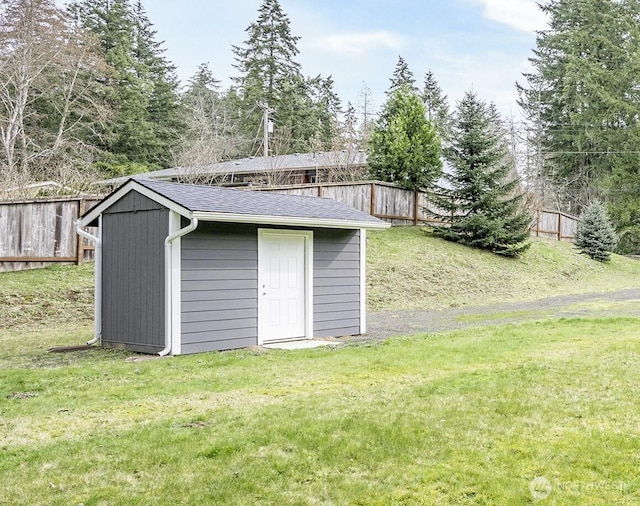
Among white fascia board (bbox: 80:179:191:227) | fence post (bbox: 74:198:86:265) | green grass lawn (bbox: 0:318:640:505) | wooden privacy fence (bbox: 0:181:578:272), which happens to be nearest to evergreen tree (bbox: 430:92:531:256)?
fence post (bbox: 74:198:86:265)

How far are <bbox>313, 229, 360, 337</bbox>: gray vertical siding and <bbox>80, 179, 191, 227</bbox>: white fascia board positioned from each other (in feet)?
8.30

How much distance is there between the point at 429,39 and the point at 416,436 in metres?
23.2

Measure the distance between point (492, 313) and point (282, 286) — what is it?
16.1ft

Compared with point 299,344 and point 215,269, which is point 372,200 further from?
point 215,269

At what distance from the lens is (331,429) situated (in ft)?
13.8

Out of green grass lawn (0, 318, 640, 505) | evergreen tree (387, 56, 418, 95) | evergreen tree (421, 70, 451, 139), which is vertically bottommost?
green grass lawn (0, 318, 640, 505)

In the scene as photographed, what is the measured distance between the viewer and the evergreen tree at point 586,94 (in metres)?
32.7

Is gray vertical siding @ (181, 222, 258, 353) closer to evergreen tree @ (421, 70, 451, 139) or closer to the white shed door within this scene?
the white shed door

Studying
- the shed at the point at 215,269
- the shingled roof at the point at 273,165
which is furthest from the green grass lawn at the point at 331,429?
the shingled roof at the point at 273,165

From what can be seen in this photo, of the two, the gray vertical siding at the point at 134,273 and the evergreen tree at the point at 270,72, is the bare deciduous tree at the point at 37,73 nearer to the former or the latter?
the gray vertical siding at the point at 134,273

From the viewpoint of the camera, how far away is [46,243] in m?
12.4

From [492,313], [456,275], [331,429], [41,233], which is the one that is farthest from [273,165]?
[331,429]

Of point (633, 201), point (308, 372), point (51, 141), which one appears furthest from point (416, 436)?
point (633, 201)

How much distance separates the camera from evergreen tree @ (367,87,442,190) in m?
18.2
